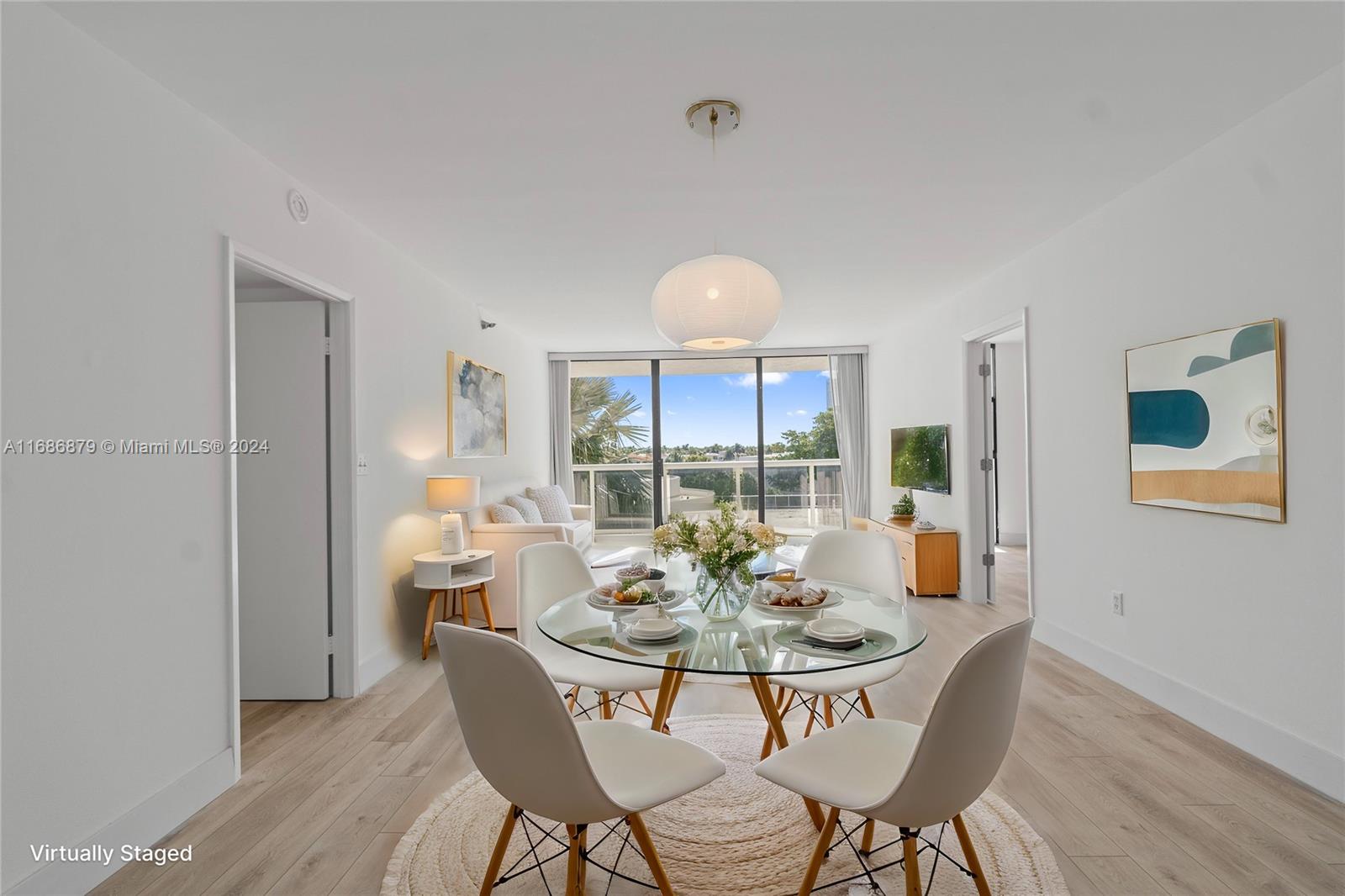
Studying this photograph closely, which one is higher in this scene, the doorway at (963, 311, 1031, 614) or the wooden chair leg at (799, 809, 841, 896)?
the doorway at (963, 311, 1031, 614)

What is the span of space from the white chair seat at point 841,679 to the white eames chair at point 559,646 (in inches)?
19.4

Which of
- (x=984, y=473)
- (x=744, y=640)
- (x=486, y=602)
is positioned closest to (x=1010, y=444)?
(x=984, y=473)

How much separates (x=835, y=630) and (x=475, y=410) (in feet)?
12.7

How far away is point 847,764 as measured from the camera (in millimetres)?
1629

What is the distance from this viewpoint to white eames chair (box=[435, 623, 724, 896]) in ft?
4.50

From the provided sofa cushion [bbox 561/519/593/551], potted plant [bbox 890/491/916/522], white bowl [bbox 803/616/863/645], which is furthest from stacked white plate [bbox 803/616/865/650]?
potted plant [bbox 890/491/916/522]

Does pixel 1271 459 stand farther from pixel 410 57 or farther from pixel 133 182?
pixel 133 182

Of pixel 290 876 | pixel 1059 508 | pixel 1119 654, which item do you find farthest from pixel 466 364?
pixel 1119 654

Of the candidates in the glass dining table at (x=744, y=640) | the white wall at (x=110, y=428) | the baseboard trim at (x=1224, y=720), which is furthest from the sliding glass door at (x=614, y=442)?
the glass dining table at (x=744, y=640)

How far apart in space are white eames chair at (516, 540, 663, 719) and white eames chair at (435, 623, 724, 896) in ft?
2.18

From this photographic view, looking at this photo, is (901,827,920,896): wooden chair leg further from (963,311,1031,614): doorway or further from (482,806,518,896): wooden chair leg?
(963,311,1031,614): doorway

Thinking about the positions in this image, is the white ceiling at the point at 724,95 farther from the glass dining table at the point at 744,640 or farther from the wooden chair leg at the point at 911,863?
the wooden chair leg at the point at 911,863

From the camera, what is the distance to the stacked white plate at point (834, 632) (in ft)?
5.91

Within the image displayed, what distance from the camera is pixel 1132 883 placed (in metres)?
1.76
